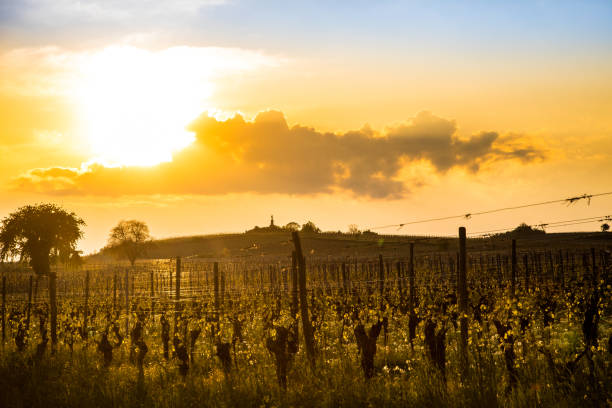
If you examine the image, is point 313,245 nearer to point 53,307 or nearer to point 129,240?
point 129,240

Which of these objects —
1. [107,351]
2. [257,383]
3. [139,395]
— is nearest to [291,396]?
[257,383]

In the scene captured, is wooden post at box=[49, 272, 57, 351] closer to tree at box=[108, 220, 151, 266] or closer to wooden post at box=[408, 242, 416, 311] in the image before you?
wooden post at box=[408, 242, 416, 311]

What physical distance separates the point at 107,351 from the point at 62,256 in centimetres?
4707

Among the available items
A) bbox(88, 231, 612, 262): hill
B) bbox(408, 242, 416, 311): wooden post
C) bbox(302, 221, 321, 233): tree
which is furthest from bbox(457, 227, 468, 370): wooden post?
bbox(302, 221, 321, 233): tree

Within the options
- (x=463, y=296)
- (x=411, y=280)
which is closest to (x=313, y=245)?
(x=411, y=280)

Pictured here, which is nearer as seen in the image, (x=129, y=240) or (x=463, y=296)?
(x=463, y=296)

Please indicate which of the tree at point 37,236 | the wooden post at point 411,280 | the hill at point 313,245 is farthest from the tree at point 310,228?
the wooden post at point 411,280

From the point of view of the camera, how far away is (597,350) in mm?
Answer: 8312

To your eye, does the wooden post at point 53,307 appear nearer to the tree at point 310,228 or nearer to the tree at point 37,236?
the tree at point 37,236

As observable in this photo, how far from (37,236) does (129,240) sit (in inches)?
1427

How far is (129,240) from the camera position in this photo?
90.1 m

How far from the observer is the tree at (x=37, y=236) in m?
53.2

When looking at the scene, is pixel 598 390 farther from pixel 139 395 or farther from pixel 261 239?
pixel 261 239

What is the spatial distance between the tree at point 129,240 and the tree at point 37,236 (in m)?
33.7
